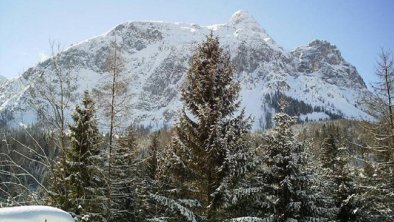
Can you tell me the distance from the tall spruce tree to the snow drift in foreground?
586 cm

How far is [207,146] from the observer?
13727 mm

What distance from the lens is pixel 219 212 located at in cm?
1358

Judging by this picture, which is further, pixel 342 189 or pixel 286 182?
pixel 342 189

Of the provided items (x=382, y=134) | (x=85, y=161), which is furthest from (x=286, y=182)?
(x=85, y=161)

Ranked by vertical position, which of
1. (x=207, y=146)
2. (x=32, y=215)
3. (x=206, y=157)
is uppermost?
A: (x=207, y=146)

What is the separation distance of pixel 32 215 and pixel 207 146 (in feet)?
22.9

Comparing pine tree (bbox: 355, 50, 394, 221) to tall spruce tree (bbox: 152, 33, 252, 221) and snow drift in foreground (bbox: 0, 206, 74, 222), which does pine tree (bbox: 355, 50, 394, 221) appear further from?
snow drift in foreground (bbox: 0, 206, 74, 222)

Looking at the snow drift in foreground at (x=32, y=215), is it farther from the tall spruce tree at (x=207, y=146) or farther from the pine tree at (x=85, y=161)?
the pine tree at (x=85, y=161)

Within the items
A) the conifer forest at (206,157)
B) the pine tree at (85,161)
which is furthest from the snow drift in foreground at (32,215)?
the pine tree at (85,161)

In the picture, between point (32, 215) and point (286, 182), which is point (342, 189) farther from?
point (32, 215)

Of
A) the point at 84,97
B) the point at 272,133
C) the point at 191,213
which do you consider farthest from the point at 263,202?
the point at 84,97

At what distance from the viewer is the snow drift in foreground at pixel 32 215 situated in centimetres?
734

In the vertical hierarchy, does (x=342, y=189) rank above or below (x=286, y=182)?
below

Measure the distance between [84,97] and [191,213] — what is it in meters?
9.60
